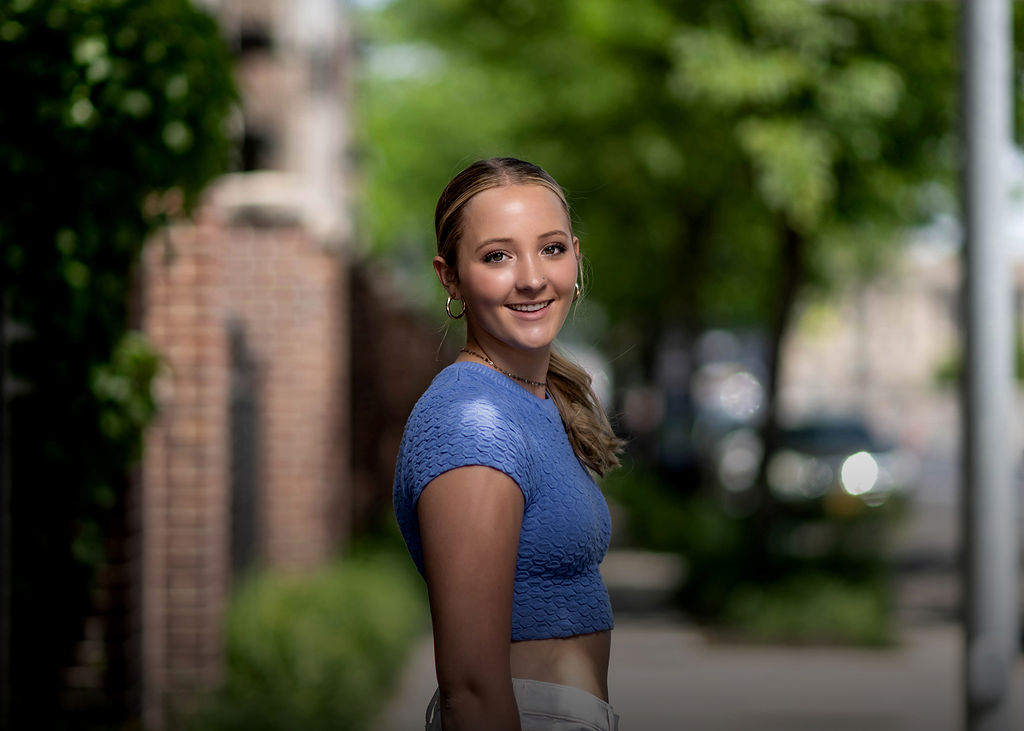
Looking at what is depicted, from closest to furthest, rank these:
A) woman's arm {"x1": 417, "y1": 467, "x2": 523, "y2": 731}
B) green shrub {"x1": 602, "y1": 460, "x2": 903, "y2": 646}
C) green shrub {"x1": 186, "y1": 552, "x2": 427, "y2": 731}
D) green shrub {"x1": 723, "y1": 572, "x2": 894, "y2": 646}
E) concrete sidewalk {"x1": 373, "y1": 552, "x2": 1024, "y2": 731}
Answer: woman's arm {"x1": 417, "y1": 467, "x2": 523, "y2": 731}
green shrub {"x1": 186, "y1": 552, "x2": 427, "y2": 731}
concrete sidewalk {"x1": 373, "y1": 552, "x2": 1024, "y2": 731}
green shrub {"x1": 723, "y1": 572, "x2": 894, "y2": 646}
green shrub {"x1": 602, "y1": 460, "x2": 903, "y2": 646}

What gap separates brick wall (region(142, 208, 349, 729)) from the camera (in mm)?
7391

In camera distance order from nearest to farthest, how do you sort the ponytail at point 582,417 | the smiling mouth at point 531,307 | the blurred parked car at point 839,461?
the smiling mouth at point 531,307 < the ponytail at point 582,417 < the blurred parked car at point 839,461

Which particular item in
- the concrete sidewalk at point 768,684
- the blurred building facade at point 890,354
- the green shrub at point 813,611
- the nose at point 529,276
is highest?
the blurred building facade at point 890,354

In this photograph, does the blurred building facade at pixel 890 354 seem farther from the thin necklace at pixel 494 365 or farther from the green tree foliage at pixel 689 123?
the thin necklace at pixel 494 365

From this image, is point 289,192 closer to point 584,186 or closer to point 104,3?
point 104,3

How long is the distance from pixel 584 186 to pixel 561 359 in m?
15.7

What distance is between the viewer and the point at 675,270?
21.3 metres

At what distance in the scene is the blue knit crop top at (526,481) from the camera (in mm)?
2025

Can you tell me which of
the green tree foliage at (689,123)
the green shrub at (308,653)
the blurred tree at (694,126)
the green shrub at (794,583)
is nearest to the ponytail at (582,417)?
the blurred tree at (694,126)

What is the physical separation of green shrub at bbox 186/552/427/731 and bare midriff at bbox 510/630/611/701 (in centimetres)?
473

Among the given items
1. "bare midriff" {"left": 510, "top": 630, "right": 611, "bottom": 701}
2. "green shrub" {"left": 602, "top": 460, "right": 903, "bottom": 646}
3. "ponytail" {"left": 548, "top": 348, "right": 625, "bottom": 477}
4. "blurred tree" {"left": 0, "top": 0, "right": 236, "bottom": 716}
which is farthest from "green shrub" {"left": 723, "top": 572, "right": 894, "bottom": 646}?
"bare midriff" {"left": 510, "top": 630, "right": 611, "bottom": 701}

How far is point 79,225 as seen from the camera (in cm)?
484

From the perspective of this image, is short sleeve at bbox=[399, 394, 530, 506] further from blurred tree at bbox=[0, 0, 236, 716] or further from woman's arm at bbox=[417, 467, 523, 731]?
blurred tree at bbox=[0, 0, 236, 716]

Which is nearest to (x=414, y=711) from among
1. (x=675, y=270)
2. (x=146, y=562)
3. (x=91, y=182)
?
(x=146, y=562)
